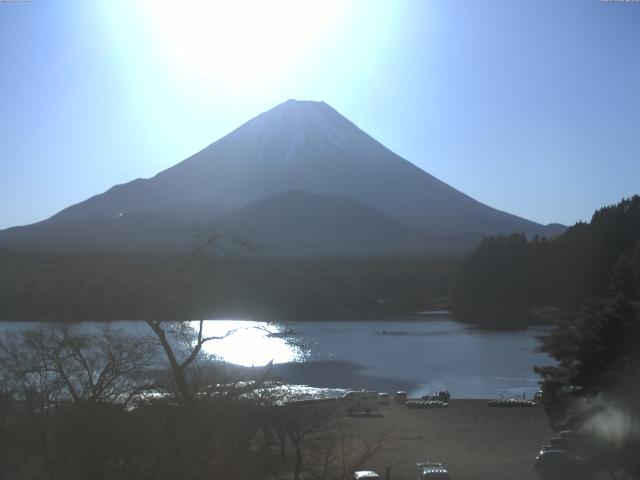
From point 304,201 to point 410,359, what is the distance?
5059 cm

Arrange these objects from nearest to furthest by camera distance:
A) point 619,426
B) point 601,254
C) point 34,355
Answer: point 34,355 < point 619,426 < point 601,254

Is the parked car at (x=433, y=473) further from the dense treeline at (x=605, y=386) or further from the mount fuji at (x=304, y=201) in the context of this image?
the mount fuji at (x=304, y=201)

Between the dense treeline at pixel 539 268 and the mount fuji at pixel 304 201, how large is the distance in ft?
58.2

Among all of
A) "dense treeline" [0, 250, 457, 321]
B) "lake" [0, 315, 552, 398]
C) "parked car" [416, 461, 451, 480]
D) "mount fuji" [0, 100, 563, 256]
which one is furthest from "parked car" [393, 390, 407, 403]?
"mount fuji" [0, 100, 563, 256]

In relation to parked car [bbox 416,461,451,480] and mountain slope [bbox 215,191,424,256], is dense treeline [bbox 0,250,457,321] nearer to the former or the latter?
parked car [bbox 416,461,451,480]

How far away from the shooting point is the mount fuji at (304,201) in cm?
6239

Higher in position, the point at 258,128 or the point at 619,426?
the point at 258,128

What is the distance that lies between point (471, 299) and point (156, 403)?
125 feet

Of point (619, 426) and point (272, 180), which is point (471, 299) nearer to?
point (619, 426)

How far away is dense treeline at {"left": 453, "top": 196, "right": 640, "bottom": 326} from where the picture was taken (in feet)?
112

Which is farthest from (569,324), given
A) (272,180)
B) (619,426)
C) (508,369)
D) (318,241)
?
(272,180)

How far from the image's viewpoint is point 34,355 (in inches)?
139

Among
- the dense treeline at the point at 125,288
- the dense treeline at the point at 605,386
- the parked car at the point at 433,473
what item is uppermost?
the dense treeline at the point at 125,288

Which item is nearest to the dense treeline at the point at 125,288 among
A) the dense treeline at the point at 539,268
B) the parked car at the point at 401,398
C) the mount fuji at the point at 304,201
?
the parked car at the point at 401,398
